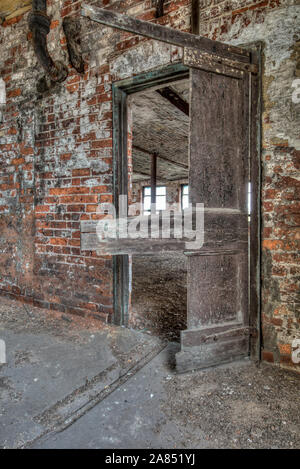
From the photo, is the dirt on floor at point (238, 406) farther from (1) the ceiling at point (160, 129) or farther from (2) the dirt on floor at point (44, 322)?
(1) the ceiling at point (160, 129)

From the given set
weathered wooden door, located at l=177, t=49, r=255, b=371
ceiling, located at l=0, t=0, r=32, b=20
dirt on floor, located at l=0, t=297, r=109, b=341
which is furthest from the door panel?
ceiling, located at l=0, t=0, r=32, b=20

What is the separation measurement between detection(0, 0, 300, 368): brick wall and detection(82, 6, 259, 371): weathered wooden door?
0.33 ft

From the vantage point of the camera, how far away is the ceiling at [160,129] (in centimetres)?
364

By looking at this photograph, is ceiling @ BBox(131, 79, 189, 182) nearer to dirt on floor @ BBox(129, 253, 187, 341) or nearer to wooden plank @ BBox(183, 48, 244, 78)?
wooden plank @ BBox(183, 48, 244, 78)

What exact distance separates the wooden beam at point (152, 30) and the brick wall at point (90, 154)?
26 centimetres

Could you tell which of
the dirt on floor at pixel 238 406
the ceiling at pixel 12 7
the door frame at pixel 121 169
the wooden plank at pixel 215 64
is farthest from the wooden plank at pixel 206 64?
the ceiling at pixel 12 7

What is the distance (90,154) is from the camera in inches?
94.9

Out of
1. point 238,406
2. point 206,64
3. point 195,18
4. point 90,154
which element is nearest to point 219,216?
point 206,64

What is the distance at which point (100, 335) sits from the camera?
2174mm

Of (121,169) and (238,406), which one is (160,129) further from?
(238,406)

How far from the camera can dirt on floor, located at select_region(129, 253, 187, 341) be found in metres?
2.51

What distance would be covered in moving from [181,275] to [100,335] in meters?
2.54
